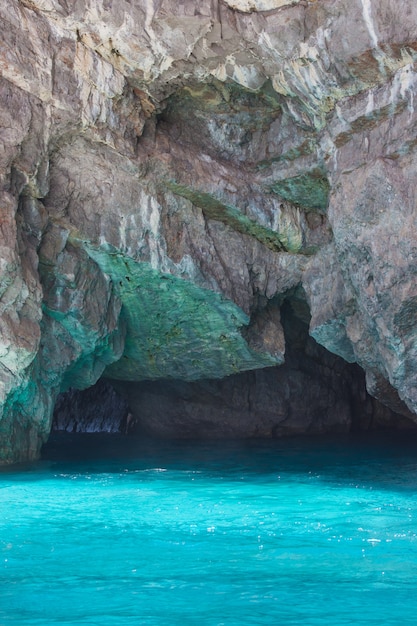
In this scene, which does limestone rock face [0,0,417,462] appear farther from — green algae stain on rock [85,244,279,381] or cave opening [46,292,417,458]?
cave opening [46,292,417,458]

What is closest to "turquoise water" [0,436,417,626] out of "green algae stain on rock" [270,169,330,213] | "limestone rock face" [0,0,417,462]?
"limestone rock face" [0,0,417,462]

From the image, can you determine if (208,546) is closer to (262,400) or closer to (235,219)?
(235,219)

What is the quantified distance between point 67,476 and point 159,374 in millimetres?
6028

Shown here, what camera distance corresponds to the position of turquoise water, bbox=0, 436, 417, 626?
6398 mm

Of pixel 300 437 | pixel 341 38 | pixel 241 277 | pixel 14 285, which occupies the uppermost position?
pixel 341 38

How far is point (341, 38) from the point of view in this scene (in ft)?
42.5

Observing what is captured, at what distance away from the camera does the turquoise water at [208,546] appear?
6398 mm

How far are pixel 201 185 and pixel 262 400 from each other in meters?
10.1

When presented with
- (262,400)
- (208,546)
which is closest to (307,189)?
(262,400)

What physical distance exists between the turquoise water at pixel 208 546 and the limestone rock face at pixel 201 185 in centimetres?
285

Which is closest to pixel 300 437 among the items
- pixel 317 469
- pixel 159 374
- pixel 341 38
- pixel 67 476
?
pixel 159 374

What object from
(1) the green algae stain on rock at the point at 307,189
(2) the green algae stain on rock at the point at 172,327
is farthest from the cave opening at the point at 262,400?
(1) the green algae stain on rock at the point at 307,189

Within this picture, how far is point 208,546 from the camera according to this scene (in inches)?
340

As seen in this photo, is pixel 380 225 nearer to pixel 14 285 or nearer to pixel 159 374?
pixel 14 285
